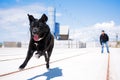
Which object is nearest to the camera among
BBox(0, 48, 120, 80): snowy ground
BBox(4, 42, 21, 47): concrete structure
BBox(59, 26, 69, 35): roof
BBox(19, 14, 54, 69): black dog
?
BBox(19, 14, 54, 69): black dog

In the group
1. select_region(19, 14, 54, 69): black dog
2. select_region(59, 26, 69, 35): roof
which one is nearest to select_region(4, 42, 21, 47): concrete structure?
select_region(59, 26, 69, 35): roof

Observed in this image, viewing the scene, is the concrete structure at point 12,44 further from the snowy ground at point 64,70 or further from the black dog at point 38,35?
the black dog at point 38,35

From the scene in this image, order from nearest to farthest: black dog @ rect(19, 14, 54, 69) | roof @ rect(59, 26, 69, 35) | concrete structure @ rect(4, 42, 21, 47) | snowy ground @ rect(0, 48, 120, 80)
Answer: black dog @ rect(19, 14, 54, 69), snowy ground @ rect(0, 48, 120, 80), concrete structure @ rect(4, 42, 21, 47), roof @ rect(59, 26, 69, 35)

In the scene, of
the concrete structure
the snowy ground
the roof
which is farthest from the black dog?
the roof

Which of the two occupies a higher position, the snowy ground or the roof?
the roof

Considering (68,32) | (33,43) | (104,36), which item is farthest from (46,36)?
(68,32)

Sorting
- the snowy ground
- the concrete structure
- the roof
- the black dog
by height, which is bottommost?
the concrete structure

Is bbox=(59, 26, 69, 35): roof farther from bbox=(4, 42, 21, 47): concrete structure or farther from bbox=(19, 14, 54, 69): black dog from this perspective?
bbox=(19, 14, 54, 69): black dog

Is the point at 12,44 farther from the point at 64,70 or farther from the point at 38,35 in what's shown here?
the point at 38,35

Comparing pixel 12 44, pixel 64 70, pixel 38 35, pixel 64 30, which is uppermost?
pixel 64 30

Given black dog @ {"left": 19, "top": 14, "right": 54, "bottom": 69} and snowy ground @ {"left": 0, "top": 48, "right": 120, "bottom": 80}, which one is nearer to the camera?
black dog @ {"left": 19, "top": 14, "right": 54, "bottom": 69}

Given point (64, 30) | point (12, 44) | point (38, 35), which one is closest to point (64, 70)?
point (38, 35)

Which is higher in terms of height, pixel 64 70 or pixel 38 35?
pixel 38 35

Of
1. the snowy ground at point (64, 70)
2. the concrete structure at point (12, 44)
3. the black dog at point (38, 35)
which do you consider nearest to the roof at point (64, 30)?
the concrete structure at point (12, 44)
